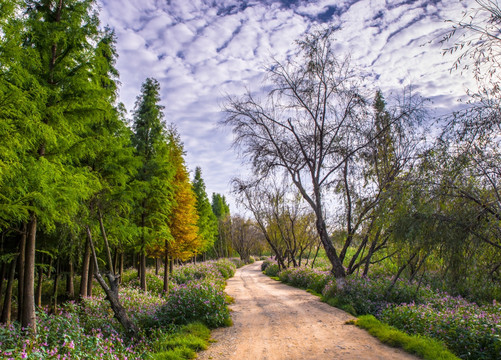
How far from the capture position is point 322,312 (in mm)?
8867

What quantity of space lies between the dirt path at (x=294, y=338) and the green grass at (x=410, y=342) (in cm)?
19

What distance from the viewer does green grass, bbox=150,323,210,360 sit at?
5418 mm

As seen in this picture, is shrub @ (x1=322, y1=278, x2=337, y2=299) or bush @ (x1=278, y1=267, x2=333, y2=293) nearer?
shrub @ (x1=322, y1=278, x2=337, y2=299)

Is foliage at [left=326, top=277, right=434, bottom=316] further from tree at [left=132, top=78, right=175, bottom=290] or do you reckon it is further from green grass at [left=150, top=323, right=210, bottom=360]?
tree at [left=132, top=78, right=175, bottom=290]

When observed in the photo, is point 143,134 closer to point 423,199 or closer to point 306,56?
point 306,56

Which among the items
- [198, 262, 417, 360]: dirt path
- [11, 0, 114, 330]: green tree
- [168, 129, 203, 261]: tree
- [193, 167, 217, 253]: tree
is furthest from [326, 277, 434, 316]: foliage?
[193, 167, 217, 253]: tree

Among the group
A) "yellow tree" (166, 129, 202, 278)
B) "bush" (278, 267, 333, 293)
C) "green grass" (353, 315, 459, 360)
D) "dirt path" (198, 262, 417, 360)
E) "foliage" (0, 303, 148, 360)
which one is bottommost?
"bush" (278, 267, 333, 293)

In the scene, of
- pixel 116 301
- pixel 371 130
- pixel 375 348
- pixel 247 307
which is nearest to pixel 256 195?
pixel 371 130

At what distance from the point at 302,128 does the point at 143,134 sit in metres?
8.01

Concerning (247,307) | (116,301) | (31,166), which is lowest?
(247,307)

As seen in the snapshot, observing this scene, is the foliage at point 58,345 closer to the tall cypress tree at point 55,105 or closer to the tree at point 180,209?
the tall cypress tree at point 55,105

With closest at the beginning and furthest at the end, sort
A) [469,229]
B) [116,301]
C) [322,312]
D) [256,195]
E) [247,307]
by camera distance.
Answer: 1. [469,229]
2. [116,301]
3. [322,312]
4. [247,307]
5. [256,195]

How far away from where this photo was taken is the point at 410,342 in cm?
563

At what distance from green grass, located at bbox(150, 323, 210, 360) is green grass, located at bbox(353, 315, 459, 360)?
376 centimetres
